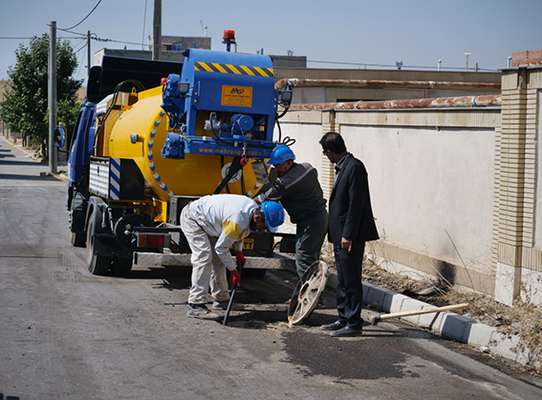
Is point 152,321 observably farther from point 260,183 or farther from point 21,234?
point 21,234

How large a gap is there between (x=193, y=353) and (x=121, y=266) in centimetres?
441

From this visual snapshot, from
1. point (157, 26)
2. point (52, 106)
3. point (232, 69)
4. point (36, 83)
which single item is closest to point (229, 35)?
point (232, 69)

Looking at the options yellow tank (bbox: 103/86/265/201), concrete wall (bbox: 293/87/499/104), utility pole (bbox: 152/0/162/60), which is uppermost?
utility pole (bbox: 152/0/162/60)

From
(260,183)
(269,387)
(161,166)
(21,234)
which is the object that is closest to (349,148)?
(260,183)

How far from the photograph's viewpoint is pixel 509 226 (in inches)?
386

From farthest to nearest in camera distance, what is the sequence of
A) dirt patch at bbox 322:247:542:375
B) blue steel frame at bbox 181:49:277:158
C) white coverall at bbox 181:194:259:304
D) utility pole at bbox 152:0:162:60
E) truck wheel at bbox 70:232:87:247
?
utility pole at bbox 152:0:162:60 → truck wheel at bbox 70:232:87:247 → blue steel frame at bbox 181:49:277:158 → white coverall at bbox 181:194:259:304 → dirt patch at bbox 322:247:542:375

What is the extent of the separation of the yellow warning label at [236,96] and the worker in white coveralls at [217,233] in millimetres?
1546

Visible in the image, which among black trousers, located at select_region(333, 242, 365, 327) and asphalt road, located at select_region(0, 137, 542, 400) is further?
black trousers, located at select_region(333, 242, 365, 327)

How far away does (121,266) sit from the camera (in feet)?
39.8

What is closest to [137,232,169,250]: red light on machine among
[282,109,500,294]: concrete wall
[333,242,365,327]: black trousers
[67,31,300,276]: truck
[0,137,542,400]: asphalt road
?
[67,31,300,276]: truck

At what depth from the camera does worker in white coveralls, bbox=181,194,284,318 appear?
9055mm

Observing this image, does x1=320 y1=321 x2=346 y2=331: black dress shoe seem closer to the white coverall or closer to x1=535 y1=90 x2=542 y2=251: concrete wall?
the white coverall

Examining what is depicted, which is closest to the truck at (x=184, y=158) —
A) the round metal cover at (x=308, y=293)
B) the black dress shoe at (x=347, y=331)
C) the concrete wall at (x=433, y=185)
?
the round metal cover at (x=308, y=293)

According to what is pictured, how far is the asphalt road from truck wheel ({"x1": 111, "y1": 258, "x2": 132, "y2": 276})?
0.32m
